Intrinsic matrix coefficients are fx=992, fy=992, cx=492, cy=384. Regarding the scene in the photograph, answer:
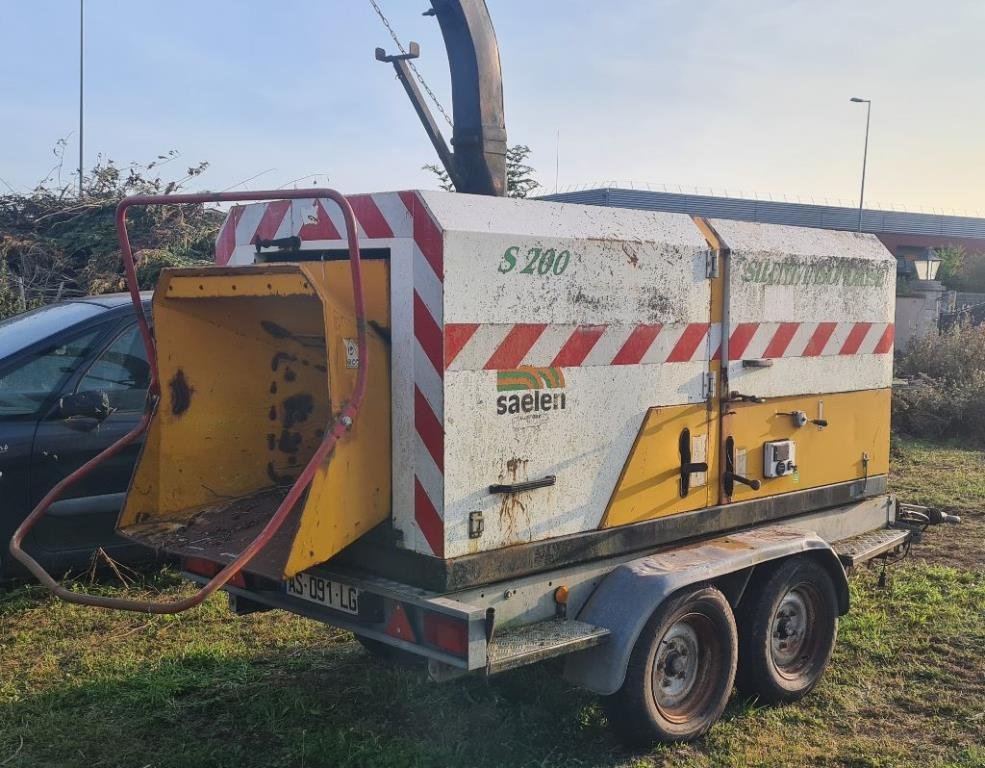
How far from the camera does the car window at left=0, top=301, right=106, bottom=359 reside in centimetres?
579

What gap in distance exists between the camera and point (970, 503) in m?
9.35

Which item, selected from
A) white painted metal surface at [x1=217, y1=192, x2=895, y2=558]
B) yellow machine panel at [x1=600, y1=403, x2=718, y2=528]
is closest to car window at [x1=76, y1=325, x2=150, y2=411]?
white painted metal surface at [x1=217, y1=192, x2=895, y2=558]

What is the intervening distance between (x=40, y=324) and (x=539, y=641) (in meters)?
3.91

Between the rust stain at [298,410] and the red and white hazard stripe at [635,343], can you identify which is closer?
the red and white hazard stripe at [635,343]

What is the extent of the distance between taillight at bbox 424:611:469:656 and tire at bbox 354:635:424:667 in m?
1.31

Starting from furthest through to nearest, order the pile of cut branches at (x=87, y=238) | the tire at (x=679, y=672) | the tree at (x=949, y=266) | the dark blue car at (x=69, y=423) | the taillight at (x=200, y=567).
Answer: the tree at (x=949, y=266), the pile of cut branches at (x=87, y=238), the dark blue car at (x=69, y=423), the taillight at (x=200, y=567), the tire at (x=679, y=672)

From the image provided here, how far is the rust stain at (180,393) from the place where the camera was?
4.25 m

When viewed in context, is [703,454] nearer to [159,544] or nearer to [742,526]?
[742,526]

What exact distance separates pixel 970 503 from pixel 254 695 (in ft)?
24.1

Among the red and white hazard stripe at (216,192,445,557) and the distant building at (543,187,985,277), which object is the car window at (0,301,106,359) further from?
the distant building at (543,187,985,277)

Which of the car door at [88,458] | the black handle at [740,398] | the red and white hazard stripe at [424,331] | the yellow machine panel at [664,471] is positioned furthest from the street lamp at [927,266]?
the red and white hazard stripe at [424,331]

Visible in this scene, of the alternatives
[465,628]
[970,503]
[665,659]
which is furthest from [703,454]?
[970,503]

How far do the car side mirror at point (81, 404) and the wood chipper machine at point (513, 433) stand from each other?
1378 millimetres

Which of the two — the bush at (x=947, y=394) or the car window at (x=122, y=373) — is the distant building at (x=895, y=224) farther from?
the car window at (x=122, y=373)
